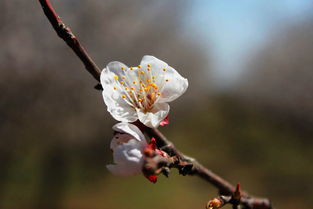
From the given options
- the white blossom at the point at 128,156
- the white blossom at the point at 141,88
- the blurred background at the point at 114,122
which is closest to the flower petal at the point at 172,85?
the white blossom at the point at 141,88

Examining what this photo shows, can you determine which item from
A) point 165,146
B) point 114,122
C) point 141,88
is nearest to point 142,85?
point 141,88

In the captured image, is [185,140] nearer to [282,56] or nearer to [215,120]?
[215,120]

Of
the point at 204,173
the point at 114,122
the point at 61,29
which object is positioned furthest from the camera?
the point at 114,122

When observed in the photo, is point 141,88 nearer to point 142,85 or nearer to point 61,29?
point 142,85

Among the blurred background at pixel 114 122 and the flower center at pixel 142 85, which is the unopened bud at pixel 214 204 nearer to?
the flower center at pixel 142 85

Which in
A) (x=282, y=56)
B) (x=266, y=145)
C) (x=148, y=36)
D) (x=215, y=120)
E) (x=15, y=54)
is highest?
(x=282, y=56)

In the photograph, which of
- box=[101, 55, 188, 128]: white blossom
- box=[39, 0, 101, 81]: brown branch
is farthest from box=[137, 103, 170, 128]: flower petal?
box=[39, 0, 101, 81]: brown branch

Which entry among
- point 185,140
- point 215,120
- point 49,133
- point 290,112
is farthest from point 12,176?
point 290,112
